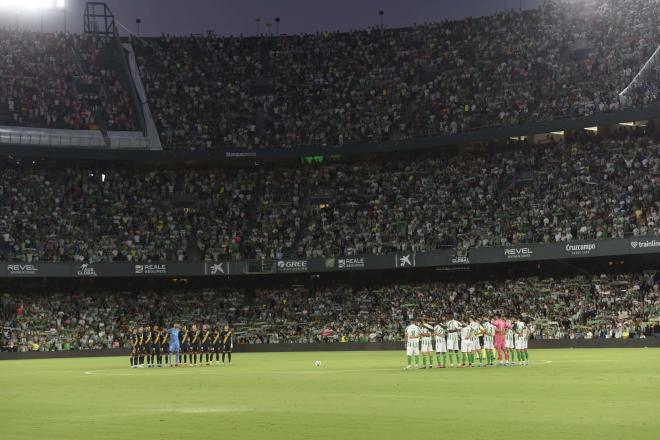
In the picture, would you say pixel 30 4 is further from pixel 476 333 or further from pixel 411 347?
pixel 476 333

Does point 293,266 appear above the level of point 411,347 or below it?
above

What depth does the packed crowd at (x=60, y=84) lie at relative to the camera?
8275cm

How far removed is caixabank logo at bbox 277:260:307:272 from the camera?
79625 mm

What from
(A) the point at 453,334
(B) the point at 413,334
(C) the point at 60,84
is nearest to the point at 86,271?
(C) the point at 60,84

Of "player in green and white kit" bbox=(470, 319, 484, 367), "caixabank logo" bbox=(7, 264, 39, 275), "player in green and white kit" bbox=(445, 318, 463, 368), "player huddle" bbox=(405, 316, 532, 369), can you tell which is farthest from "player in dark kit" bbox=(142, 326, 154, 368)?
"caixabank logo" bbox=(7, 264, 39, 275)

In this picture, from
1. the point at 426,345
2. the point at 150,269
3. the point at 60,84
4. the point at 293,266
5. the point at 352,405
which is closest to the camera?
the point at 352,405

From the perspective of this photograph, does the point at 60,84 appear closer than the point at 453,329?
No

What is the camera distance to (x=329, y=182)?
86.1 m

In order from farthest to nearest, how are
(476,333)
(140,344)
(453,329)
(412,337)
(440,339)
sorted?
(140,344) < (440,339) < (453,329) < (476,333) < (412,337)

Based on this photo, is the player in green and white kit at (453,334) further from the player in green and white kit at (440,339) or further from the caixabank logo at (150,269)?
the caixabank logo at (150,269)

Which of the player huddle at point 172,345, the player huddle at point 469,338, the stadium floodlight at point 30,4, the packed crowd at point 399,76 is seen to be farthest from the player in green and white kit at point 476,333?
the stadium floodlight at point 30,4

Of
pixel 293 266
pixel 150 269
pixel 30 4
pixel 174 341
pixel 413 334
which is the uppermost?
pixel 30 4

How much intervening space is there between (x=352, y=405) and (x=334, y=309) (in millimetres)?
55555

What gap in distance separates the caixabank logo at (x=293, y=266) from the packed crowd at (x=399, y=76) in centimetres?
1144
